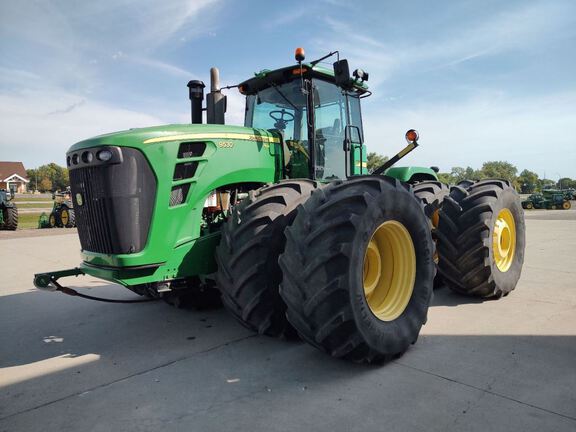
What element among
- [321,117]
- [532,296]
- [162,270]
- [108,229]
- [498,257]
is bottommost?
[532,296]

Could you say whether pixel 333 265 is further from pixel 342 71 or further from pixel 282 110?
pixel 282 110

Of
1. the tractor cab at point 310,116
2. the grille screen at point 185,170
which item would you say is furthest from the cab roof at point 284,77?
the grille screen at point 185,170

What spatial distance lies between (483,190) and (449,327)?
1.80 metres

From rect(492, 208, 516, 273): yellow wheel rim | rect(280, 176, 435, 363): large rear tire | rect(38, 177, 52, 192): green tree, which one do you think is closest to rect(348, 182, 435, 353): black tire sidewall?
rect(280, 176, 435, 363): large rear tire

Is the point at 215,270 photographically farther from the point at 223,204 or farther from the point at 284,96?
the point at 284,96

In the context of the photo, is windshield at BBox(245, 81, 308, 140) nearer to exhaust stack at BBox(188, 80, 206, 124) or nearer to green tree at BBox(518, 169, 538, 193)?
exhaust stack at BBox(188, 80, 206, 124)

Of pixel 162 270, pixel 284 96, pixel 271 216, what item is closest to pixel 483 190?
pixel 284 96

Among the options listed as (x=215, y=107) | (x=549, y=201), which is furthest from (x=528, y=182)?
(x=215, y=107)

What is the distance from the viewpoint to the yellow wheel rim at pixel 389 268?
10.7 ft

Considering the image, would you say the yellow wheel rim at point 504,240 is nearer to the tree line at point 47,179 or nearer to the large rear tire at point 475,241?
the large rear tire at point 475,241

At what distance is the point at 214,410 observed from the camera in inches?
92.4

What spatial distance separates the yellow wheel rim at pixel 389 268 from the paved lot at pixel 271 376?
0.44m

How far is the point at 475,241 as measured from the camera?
13.8ft

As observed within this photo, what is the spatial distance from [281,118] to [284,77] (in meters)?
0.44
